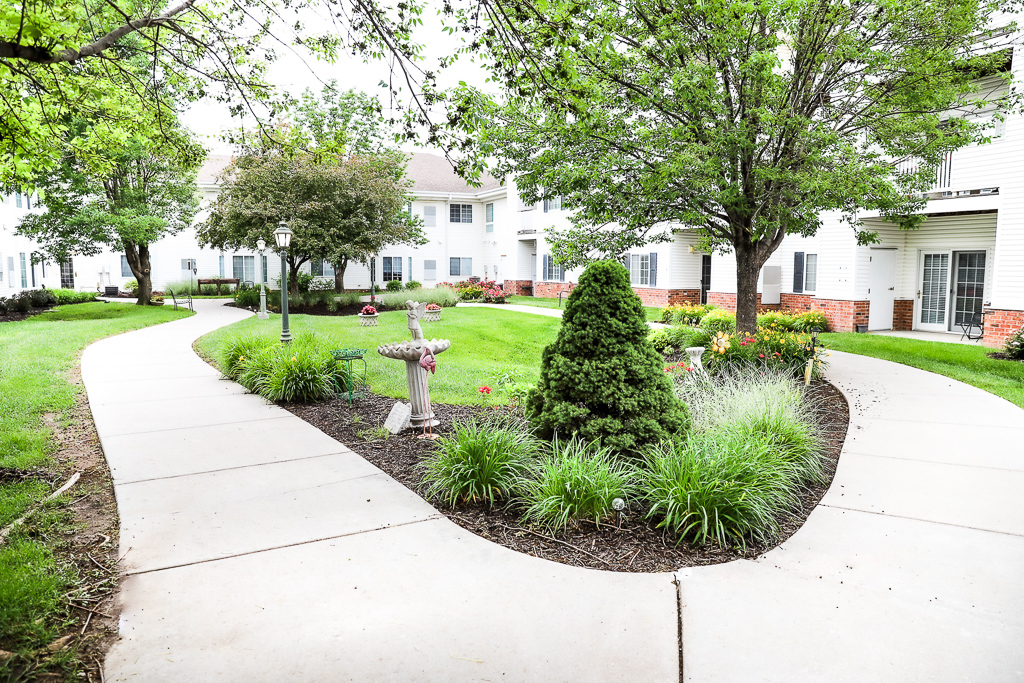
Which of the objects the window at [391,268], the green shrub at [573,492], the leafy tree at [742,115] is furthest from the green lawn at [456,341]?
the window at [391,268]

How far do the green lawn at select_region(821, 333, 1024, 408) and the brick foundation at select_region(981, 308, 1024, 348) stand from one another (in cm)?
58

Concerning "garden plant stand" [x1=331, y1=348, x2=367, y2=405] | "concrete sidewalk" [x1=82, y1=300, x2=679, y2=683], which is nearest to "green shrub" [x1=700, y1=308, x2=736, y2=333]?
"garden plant stand" [x1=331, y1=348, x2=367, y2=405]

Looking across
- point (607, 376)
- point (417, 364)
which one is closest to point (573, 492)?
point (607, 376)

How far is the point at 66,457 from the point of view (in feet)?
20.0

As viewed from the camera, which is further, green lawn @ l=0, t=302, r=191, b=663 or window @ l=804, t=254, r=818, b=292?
window @ l=804, t=254, r=818, b=292

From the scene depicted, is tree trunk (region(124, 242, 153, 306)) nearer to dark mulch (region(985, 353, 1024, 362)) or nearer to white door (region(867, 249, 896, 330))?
white door (region(867, 249, 896, 330))

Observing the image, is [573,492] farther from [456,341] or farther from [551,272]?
[551,272]

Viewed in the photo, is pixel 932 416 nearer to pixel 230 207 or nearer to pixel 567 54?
pixel 567 54

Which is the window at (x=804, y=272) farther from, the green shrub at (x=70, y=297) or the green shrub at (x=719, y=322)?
the green shrub at (x=70, y=297)

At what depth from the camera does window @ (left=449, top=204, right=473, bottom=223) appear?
36.3 metres

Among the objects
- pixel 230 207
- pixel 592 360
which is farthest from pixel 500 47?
pixel 230 207

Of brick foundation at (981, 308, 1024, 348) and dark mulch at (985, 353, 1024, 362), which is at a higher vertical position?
brick foundation at (981, 308, 1024, 348)

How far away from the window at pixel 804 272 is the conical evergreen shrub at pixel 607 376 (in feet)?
48.9

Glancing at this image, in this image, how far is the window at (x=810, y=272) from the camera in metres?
18.6
